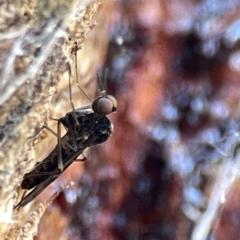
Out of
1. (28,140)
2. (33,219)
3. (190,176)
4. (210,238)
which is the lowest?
(210,238)

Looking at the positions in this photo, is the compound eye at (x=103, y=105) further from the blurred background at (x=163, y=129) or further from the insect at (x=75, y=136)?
the blurred background at (x=163, y=129)

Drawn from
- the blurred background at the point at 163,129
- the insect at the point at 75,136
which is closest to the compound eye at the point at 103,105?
the insect at the point at 75,136

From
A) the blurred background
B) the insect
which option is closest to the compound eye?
the insect

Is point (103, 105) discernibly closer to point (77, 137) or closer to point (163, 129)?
point (77, 137)

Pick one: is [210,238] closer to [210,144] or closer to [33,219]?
[210,144]

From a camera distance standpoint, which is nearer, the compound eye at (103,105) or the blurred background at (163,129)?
the compound eye at (103,105)

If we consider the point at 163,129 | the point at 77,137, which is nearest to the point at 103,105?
the point at 77,137

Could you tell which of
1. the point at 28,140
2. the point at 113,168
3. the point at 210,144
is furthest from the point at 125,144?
the point at 28,140
